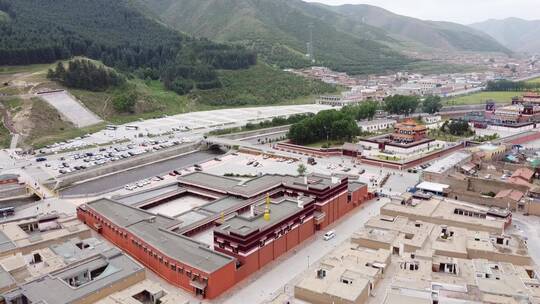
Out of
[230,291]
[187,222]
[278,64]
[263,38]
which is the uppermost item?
[263,38]

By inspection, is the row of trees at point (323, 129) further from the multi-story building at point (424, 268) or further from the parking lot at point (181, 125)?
the multi-story building at point (424, 268)

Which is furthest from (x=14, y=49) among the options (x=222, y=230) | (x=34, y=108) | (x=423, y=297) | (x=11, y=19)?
(x=423, y=297)

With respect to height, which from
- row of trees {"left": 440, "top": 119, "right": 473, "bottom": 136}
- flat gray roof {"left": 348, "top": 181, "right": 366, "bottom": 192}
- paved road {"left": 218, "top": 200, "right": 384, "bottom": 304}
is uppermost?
row of trees {"left": 440, "top": 119, "right": 473, "bottom": 136}

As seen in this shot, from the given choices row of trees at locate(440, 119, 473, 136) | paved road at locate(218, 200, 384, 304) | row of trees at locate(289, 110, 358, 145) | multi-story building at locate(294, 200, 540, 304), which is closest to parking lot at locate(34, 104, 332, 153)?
row of trees at locate(289, 110, 358, 145)

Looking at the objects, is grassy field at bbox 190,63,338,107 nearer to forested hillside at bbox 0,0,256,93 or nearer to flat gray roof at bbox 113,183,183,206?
forested hillside at bbox 0,0,256,93

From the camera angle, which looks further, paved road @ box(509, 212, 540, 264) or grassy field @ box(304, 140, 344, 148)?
grassy field @ box(304, 140, 344, 148)

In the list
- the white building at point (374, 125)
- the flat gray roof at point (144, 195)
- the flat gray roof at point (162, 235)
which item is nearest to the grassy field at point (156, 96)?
the flat gray roof at point (144, 195)

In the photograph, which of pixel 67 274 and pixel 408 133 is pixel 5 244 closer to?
pixel 67 274

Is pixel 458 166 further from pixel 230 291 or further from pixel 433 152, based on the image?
pixel 230 291
